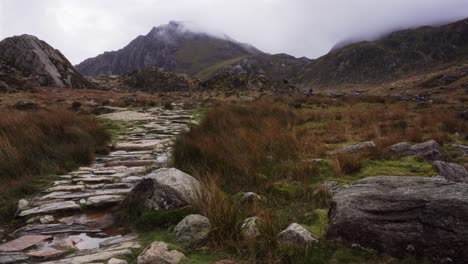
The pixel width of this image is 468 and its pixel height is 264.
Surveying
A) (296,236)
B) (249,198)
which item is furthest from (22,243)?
(296,236)

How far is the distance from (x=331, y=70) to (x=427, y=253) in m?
109

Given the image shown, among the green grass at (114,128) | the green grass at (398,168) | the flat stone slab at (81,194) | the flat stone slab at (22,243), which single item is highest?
the green grass at (114,128)

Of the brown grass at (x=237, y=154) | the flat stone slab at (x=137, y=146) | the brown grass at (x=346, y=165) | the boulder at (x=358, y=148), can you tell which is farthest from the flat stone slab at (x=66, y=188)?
the boulder at (x=358, y=148)

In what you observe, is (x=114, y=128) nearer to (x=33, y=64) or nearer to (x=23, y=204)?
(x=23, y=204)

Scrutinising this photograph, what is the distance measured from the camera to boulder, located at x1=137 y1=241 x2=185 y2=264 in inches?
124

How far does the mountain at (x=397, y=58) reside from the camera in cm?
8762

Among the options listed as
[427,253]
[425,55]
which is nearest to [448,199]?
[427,253]

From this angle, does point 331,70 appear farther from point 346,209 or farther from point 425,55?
point 346,209

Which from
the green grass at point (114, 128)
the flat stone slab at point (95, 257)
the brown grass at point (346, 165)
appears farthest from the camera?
the green grass at point (114, 128)

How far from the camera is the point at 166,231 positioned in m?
3.90

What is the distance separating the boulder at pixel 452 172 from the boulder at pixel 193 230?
11.8 feet

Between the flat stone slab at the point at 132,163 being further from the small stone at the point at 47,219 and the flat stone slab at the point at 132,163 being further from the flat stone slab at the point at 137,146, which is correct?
the small stone at the point at 47,219

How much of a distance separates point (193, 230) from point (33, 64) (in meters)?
37.0

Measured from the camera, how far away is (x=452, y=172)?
5430 millimetres
